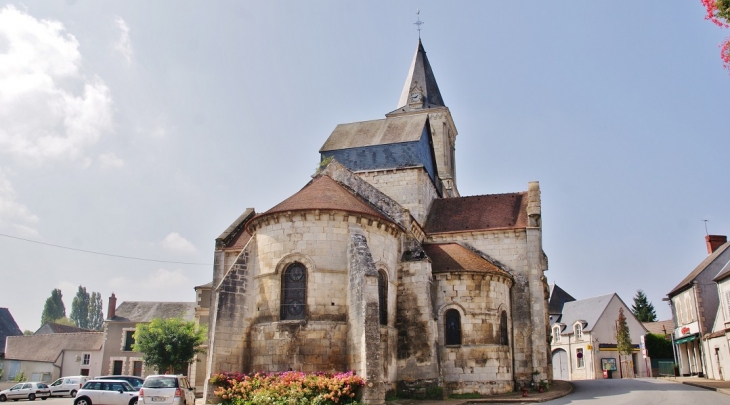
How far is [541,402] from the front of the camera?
59.1 ft

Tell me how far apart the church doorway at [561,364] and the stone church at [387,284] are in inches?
824

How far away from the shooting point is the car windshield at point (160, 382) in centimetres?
1526

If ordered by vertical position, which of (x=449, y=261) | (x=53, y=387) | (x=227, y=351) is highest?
(x=449, y=261)

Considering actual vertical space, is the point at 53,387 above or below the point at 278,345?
below

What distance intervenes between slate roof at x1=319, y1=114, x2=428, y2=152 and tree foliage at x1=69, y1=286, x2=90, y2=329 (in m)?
73.7

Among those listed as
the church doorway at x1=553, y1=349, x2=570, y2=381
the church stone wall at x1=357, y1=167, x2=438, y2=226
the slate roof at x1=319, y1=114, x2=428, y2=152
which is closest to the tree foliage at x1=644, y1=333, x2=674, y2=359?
the church doorway at x1=553, y1=349, x2=570, y2=381

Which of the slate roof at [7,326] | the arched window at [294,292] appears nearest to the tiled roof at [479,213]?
the arched window at [294,292]

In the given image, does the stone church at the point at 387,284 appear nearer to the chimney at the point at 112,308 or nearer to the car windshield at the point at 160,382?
the car windshield at the point at 160,382

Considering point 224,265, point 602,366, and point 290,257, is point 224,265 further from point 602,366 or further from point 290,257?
point 602,366

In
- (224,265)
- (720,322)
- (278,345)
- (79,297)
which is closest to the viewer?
(278,345)

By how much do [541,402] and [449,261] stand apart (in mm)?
5902

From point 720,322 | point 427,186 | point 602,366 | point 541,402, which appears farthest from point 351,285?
point 602,366

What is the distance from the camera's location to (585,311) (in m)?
44.2

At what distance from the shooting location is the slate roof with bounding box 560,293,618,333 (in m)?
42.4
